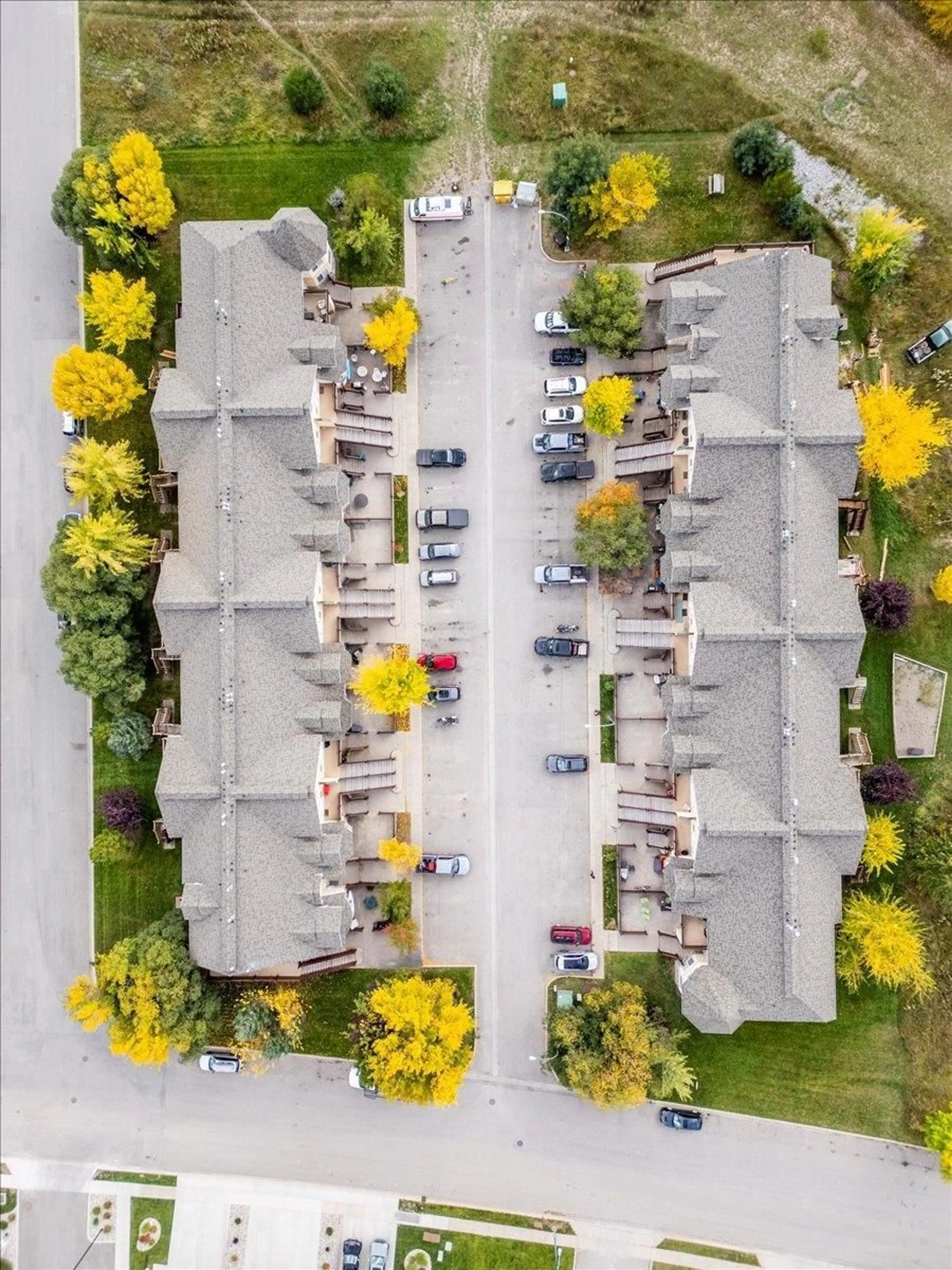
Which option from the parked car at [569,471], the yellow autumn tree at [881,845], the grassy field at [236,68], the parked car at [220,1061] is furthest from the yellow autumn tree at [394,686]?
the grassy field at [236,68]

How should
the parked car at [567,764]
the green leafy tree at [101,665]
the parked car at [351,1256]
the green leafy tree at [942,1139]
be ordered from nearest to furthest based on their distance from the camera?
the green leafy tree at [942,1139] → the green leafy tree at [101,665] → the parked car at [351,1256] → the parked car at [567,764]

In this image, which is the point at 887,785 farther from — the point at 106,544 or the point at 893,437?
the point at 106,544

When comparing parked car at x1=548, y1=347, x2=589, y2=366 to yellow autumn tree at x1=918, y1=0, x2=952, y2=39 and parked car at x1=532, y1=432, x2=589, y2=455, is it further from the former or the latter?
yellow autumn tree at x1=918, y1=0, x2=952, y2=39

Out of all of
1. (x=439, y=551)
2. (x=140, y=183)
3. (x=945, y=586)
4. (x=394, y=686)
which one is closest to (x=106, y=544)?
(x=394, y=686)

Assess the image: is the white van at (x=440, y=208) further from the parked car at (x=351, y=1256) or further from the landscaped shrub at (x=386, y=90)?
the parked car at (x=351, y=1256)

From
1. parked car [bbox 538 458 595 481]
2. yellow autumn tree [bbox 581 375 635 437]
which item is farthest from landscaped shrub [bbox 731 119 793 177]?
parked car [bbox 538 458 595 481]

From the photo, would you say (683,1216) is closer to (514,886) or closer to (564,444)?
(514,886)

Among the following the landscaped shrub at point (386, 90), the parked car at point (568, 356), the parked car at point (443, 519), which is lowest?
the parked car at point (443, 519)
